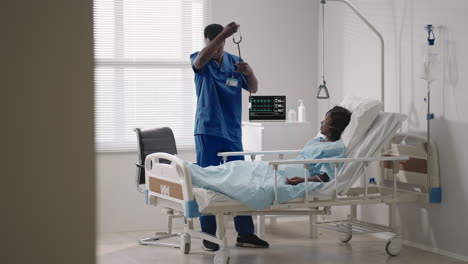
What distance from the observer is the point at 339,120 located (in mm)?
4527

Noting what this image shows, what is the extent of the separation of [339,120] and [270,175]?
0.64m

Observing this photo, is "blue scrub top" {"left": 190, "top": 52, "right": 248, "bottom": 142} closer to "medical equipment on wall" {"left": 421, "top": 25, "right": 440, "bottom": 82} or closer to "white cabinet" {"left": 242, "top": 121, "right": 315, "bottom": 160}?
"white cabinet" {"left": 242, "top": 121, "right": 315, "bottom": 160}

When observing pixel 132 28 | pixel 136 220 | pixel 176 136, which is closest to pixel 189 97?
pixel 176 136

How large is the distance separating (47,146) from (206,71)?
3.30 meters

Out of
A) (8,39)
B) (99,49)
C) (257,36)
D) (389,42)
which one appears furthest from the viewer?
(257,36)

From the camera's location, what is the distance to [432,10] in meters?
4.60

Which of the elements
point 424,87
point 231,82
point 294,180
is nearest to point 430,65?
point 424,87

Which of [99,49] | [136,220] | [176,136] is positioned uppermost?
[99,49]

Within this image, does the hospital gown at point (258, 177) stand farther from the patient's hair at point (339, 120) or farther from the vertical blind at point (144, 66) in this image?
the vertical blind at point (144, 66)

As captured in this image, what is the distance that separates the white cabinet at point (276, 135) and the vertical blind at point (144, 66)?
2.21 ft

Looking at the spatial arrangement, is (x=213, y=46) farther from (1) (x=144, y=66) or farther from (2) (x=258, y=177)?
(1) (x=144, y=66)

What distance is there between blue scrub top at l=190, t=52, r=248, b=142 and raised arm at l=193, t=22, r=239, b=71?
0.13 metres

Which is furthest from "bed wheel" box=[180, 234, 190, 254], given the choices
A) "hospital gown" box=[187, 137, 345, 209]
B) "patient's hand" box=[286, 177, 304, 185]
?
"patient's hand" box=[286, 177, 304, 185]

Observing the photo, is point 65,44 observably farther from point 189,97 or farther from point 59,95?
point 189,97
